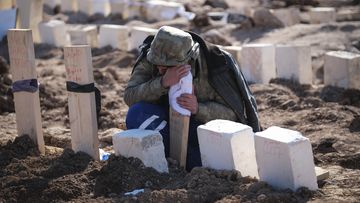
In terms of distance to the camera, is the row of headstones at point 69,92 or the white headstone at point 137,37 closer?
the row of headstones at point 69,92

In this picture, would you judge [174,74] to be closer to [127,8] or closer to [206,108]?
[206,108]

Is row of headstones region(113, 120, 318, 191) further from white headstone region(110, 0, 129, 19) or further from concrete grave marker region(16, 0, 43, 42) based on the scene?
white headstone region(110, 0, 129, 19)

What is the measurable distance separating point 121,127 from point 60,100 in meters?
1.82

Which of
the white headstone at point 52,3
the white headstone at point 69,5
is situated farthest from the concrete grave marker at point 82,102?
the white headstone at point 52,3

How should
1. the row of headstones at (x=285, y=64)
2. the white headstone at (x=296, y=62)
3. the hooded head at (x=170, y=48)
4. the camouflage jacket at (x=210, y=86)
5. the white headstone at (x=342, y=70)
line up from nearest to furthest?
the hooded head at (x=170, y=48)
the camouflage jacket at (x=210, y=86)
the white headstone at (x=342, y=70)
the row of headstones at (x=285, y=64)
the white headstone at (x=296, y=62)

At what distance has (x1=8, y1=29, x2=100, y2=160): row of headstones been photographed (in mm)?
4715

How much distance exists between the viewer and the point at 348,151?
557 cm

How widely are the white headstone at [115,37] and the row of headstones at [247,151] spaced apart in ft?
20.9

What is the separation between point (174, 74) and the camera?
470cm

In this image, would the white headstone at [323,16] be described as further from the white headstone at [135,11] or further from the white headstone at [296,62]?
the white headstone at [296,62]

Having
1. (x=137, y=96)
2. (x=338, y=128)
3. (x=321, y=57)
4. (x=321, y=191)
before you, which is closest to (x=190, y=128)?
(x=137, y=96)

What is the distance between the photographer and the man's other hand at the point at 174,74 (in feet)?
15.4

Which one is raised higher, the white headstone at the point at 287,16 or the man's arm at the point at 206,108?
the man's arm at the point at 206,108

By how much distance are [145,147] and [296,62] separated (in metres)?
4.00
